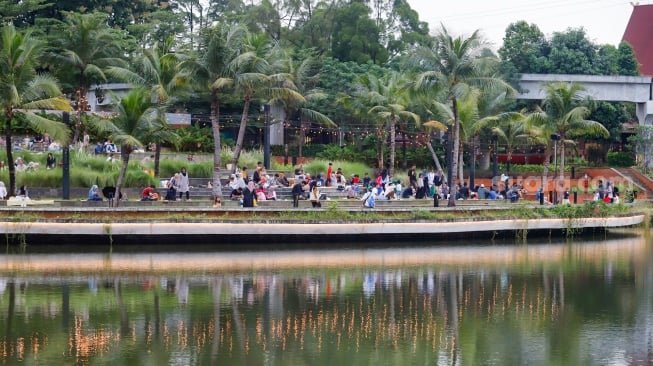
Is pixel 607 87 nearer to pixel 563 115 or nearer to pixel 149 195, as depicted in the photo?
pixel 563 115

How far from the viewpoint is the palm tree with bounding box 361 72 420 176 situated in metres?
47.0

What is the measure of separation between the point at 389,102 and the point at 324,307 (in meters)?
28.8

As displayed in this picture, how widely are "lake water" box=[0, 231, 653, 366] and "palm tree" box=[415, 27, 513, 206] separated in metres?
7.37

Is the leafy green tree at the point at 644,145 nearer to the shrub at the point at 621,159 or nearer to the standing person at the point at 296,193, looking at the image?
the shrub at the point at 621,159

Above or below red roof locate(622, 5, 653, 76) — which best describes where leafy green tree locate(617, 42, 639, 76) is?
below

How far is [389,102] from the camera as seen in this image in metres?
48.2

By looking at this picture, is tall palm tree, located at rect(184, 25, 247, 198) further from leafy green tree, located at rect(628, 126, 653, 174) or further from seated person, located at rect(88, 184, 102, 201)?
leafy green tree, located at rect(628, 126, 653, 174)

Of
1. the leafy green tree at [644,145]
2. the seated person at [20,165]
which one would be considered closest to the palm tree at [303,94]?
the seated person at [20,165]

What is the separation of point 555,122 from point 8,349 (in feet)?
94.0

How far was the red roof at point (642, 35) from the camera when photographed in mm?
67438

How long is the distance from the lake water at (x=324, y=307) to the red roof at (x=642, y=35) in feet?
135

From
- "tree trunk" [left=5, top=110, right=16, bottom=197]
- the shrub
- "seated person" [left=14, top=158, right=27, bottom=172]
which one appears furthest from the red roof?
"tree trunk" [left=5, top=110, right=16, bottom=197]

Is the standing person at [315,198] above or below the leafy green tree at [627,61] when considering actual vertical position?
below

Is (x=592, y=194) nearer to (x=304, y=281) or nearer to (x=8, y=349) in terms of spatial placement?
(x=304, y=281)
